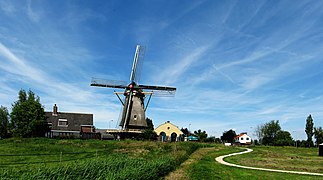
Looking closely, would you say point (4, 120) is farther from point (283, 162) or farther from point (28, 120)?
point (283, 162)

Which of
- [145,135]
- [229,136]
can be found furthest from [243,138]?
[145,135]

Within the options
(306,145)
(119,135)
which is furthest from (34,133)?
(306,145)

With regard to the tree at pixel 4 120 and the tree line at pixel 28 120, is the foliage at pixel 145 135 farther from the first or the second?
the tree at pixel 4 120

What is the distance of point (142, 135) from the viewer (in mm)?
44906

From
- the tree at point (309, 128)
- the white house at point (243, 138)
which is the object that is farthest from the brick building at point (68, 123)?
the tree at point (309, 128)

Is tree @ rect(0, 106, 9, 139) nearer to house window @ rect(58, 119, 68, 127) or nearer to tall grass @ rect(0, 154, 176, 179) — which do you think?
house window @ rect(58, 119, 68, 127)

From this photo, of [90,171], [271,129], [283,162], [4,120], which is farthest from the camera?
[271,129]

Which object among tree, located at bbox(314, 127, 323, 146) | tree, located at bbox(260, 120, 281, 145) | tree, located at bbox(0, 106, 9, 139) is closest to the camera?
tree, located at bbox(0, 106, 9, 139)

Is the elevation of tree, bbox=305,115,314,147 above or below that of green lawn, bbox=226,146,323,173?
above

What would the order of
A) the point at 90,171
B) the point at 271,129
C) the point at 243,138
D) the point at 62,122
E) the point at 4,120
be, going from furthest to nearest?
the point at 271,129 → the point at 243,138 → the point at 4,120 → the point at 62,122 → the point at 90,171

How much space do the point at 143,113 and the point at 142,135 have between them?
344cm

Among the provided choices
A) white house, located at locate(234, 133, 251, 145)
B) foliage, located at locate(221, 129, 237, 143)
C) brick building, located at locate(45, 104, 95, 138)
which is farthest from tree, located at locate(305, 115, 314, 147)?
brick building, located at locate(45, 104, 95, 138)

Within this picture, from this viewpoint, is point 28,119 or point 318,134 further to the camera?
point 318,134

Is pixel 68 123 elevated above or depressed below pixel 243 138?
above
